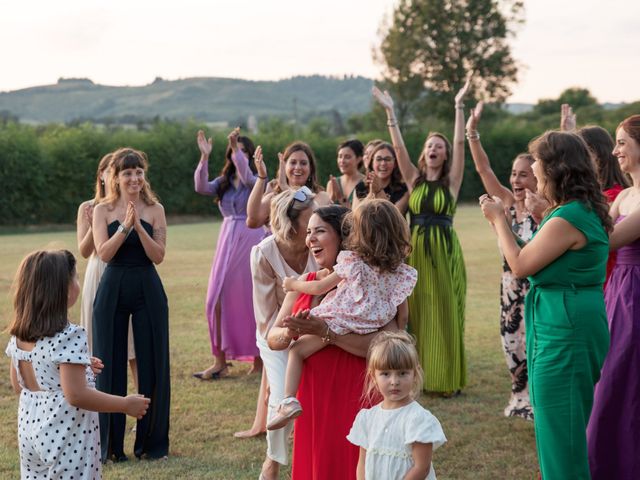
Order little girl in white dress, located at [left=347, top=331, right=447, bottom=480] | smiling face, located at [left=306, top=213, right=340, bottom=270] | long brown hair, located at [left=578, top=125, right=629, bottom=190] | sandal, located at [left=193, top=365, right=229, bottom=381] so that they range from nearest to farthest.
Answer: little girl in white dress, located at [left=347, top=331, right=447, bottom=480] → smiling face, located at [left=306, top=213, right=340, bottom=270] → long brown hair, located at [left=578, top=125, right=629, bottom=190] → sandal, located at [left=193, top=365, right=229, bottom=381]

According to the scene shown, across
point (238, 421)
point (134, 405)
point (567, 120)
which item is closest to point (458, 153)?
point (567, 120)

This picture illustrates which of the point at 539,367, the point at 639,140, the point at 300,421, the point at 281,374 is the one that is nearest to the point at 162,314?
the point at 281,374

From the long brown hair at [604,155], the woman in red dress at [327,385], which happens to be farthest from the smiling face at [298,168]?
the woman in red dress at [327,385]

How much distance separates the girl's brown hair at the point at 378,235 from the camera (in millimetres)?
4066

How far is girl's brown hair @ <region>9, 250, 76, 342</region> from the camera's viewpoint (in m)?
3.77

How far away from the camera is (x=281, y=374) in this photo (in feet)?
17.0

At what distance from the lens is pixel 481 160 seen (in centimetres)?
675

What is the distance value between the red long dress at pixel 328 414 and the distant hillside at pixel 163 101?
148149 mm

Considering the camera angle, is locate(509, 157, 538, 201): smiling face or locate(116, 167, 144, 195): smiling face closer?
locate(116, 167, 144, 195): smiling face

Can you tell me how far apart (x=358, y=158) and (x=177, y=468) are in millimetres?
3908

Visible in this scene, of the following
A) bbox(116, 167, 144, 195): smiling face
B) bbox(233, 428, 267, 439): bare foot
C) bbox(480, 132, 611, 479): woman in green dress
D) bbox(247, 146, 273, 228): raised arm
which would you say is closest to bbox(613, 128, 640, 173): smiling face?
bbox(480, 132, 611, 479): woman in green dress

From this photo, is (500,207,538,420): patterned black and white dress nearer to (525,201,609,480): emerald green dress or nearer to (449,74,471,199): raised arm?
(449,74,471,199): raised arm

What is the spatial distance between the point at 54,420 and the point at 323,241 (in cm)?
152

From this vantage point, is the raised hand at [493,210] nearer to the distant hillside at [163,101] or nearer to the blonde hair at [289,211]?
the blonde hair at [289,211]
